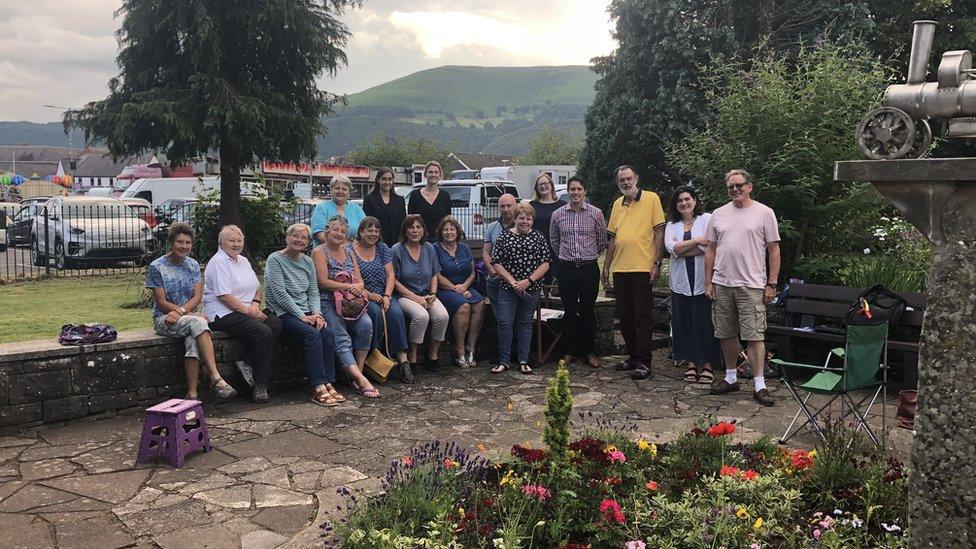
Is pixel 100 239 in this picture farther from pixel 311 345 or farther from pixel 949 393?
pixel 949 393

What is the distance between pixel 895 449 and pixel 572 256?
3.37 m

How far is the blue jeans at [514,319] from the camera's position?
739cm

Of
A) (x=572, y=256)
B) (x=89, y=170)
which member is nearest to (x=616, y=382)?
(x=572, y=256)

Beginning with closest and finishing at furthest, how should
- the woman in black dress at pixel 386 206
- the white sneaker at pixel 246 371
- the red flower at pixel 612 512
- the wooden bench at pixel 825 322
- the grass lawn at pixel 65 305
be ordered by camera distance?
the red flower at pixel 612 512, the white sneaker at pixel 246 371, the wooden bench at pixel 825 322, the woman in black dress at pixel 386 206, the grass lawn at pixel 65 305

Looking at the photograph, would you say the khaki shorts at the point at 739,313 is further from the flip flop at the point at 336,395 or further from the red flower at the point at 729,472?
the flip flop at the point at 336,395

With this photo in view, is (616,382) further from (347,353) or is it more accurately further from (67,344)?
(67,344)

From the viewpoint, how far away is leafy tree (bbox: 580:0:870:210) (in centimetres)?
1736

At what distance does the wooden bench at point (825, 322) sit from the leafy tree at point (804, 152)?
1017mm

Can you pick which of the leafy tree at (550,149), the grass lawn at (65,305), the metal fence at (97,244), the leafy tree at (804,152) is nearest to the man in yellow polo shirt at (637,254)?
the leafy tree at (804,152)

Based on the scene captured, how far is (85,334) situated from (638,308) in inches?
178

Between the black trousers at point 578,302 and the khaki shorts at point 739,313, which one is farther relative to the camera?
the black trousers at point 578,302

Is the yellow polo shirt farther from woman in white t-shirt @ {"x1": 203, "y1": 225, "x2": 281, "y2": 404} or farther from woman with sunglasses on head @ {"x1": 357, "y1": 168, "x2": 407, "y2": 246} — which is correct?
woman in white t-shirt @ {"x1": 203, "y1": 225, "x2": 281, "y2": 404}

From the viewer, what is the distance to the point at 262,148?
1627 cm

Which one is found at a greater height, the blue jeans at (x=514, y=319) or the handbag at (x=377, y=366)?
the blue jeans at (x=514, y=319)
